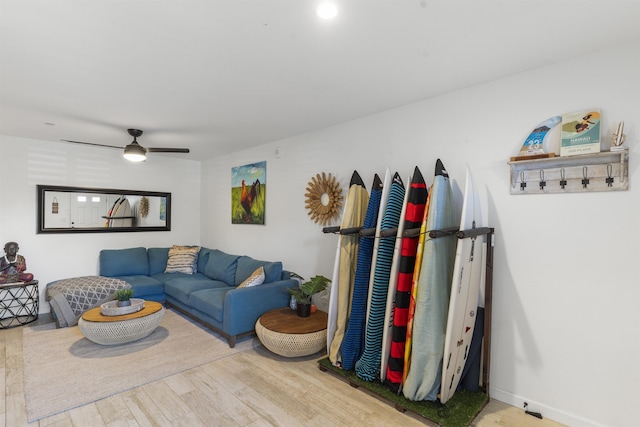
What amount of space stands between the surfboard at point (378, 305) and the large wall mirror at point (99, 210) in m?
4.32

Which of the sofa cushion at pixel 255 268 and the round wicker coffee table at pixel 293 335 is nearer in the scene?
the round wicker coffee table at pixel 293 335

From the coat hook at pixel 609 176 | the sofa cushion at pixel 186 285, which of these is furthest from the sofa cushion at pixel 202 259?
the coat hook at pixel 609 176

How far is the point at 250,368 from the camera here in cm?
285

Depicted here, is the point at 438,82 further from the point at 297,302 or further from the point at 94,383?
the point at 94,383

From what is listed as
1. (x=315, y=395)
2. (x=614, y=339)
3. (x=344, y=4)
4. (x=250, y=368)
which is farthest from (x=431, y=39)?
(x=250, y=368)

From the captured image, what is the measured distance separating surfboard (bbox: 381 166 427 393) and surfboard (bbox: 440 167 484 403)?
323 mm

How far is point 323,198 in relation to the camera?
12.0 feet

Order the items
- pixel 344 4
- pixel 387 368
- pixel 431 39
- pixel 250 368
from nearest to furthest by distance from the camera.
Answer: pixel 344 4 → pixel 431 39 → pixel 387 368 → pixel 250 368

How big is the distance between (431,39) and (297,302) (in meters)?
2.62

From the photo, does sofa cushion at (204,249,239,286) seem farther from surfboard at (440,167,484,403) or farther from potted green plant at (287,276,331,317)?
surfboard at (440,167,484,403)

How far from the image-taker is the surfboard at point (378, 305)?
252 centimetres

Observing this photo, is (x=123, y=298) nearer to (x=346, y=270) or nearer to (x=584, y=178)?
(x=346, y=270)

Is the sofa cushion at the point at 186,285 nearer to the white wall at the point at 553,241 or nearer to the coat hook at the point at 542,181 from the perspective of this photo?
the white wall at the point at 553,241

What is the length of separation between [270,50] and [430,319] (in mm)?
2079
